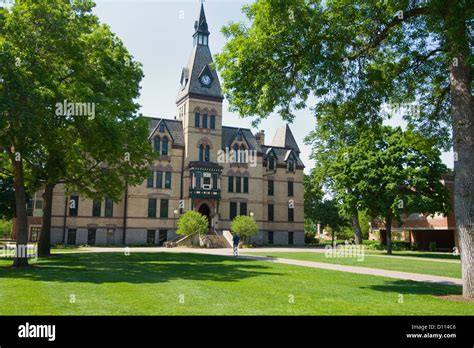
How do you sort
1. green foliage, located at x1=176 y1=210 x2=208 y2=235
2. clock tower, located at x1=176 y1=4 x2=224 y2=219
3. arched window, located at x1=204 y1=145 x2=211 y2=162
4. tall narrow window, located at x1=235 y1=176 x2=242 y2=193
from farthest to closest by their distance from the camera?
tall narrow window, located at x1=235 y1=176 x2=242 y2=193, arched window, located at x1=204 y1=145 x2=211 y2=162, clock tower, located at x1=176 y1=4 x2=224 y2=219, green foliage, located at x1=176 y1=210 x2=208 y2=235

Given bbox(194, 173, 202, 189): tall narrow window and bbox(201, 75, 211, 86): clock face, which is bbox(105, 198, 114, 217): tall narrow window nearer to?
bbox(194, 173, 202, 189): tall narrow window

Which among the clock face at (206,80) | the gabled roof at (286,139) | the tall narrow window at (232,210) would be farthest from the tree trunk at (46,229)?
the gabled roof at (286,139)

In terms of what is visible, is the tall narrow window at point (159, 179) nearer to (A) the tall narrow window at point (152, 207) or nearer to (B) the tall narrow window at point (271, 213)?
(A) the tall narrow window at point (152, 207)

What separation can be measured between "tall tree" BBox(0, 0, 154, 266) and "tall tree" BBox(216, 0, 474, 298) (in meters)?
7.61

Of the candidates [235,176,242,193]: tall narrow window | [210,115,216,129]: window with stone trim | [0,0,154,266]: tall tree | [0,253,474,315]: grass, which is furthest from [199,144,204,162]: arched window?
[0,253,474,315]: grass

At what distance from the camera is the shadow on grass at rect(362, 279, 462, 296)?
13469 millimetres

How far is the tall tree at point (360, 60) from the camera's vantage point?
1301 cm

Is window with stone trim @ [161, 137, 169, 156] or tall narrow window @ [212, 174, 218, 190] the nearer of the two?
window with stone trim @ [161, 137, 169, 156]

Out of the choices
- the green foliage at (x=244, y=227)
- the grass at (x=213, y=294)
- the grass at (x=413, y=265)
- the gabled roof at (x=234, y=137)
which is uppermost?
the gabled roof at (x=234, y=137)

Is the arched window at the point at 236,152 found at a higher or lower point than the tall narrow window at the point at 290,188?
higher

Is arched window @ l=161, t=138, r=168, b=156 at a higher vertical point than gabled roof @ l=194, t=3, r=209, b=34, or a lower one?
lower

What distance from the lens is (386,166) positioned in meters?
35.8
